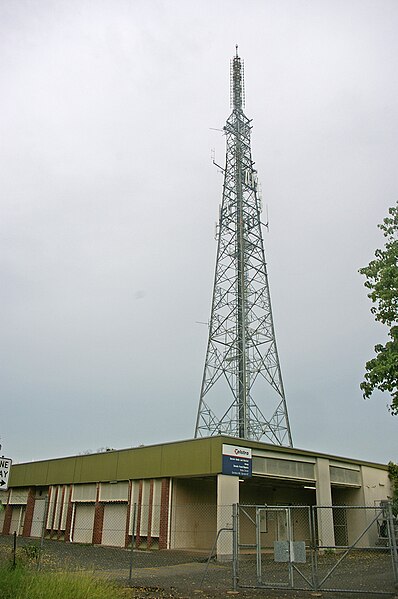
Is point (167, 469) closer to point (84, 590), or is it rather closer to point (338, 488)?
point (338, 488)

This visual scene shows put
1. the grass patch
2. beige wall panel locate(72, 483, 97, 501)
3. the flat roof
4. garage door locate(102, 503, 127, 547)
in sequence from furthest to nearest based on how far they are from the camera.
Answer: beige wall panel locate(72, 483, 97, 501) < garage door locate(102, 503, 127, 547) < the flat roof < the grass patch

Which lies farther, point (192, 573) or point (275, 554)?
point (192, 573)

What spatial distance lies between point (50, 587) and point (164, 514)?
1581 centimetres

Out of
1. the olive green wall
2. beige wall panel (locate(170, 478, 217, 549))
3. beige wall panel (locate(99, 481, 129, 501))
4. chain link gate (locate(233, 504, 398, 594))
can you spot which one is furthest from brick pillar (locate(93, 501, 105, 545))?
chain link gate (locate(233, 504, 398, 594))

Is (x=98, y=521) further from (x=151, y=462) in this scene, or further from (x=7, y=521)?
(x=7, y=521)

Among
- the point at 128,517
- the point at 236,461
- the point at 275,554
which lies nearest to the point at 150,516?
the point at 128,517

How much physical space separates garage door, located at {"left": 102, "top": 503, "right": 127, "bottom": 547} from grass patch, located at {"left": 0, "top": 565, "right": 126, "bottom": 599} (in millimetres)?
17372

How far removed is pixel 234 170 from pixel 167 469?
20.5 metres

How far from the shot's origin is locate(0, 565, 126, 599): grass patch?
28.8ft

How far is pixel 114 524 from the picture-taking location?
27.1m

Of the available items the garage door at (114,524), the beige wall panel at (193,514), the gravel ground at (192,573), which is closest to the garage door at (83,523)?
the garage door at (114,524)

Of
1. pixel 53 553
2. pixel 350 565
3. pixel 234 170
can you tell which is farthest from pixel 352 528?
pixel 234 170

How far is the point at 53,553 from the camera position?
71.4 ft

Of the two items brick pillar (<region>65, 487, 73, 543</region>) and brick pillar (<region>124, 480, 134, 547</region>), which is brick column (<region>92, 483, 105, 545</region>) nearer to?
brick pillar (<region>124, 480, 134, 547</region>)
